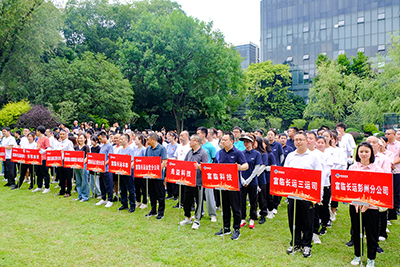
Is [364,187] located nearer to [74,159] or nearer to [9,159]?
[74,159]

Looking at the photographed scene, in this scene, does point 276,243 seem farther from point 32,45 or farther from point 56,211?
point 32,45

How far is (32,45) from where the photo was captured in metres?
25.7

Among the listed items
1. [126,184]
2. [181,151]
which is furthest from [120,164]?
[181,151]

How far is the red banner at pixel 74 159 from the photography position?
30.1 feet

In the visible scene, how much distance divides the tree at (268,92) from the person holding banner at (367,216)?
4416cm

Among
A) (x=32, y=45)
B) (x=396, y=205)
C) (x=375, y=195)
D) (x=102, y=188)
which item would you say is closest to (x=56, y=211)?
(x=102, y=188)

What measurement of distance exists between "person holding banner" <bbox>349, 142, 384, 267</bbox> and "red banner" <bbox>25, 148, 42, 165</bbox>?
9908 millimetres

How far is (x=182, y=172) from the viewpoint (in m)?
6.87

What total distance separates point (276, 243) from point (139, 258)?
2690 mm

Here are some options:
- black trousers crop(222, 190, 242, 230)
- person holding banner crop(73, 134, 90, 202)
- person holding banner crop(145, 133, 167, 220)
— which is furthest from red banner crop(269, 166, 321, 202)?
person holding banner crop(73, 134, 90, 202)

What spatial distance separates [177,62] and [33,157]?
2213cm

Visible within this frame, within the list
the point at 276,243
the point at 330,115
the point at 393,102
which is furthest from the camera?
the point at 330,115

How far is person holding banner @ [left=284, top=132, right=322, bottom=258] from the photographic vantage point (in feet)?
17.0

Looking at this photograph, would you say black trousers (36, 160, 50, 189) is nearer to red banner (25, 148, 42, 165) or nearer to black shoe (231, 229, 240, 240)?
red banner (25, 148, 42, 165)
